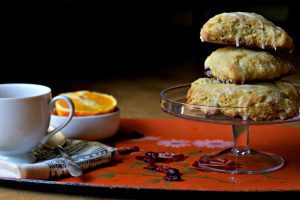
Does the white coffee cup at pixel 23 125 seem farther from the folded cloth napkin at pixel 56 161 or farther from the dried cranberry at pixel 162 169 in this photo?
the dried cranberry at pixel 162 169

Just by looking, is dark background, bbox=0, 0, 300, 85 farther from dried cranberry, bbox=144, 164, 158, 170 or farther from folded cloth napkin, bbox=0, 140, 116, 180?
dried cranberry, bbox=144, 164, 158, 170

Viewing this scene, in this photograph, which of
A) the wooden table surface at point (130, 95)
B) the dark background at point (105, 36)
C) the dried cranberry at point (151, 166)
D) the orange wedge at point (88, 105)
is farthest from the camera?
the dark background at point (105, 36)

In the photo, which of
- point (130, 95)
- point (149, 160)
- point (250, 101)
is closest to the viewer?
point (250, 101)

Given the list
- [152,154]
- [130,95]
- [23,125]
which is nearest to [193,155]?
[152,154]

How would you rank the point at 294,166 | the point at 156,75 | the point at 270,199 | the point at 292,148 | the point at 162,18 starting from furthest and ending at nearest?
the point at 162,18 → the point at 156,75 → the point at 292,148 → the point at 294,166 → the point at 270,199

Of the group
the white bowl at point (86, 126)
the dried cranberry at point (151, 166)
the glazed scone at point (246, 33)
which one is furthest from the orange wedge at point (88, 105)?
the glazed scone at point (246, 33)

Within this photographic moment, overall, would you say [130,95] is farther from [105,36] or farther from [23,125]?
[105,36]

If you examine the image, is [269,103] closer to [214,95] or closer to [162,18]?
[214,95]

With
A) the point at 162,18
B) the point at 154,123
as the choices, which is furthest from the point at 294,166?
the point at 162,18
